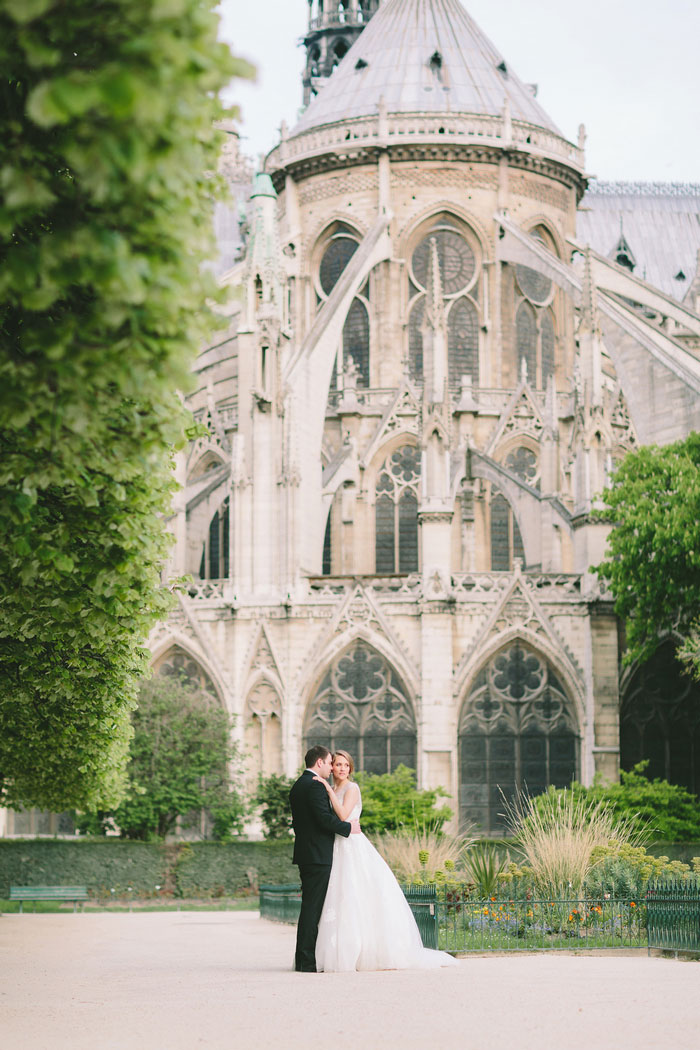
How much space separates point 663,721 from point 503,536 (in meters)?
7.90

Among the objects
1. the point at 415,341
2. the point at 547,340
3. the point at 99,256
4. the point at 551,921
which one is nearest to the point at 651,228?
the point at 547,340

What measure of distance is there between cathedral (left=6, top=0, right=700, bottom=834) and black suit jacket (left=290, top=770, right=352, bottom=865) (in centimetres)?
2091

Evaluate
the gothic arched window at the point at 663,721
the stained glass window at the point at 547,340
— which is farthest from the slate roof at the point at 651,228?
the gothic arched window at the point at 663,721

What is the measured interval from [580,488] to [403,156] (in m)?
13.7

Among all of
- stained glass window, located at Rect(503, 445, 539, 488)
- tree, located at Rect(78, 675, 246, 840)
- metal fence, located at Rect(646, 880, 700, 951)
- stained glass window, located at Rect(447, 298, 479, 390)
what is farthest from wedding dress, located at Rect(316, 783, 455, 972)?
stained glass window, located at Rect(447, 298, 479, 390)

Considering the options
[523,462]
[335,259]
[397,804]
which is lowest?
[397,804]

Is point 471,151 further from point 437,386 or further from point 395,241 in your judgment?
point 437,386

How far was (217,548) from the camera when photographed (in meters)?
39.8

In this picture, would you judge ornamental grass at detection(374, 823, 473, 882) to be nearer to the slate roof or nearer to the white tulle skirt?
the white tulle skirt

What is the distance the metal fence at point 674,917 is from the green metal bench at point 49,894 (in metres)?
15.2

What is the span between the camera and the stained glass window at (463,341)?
1656 inches

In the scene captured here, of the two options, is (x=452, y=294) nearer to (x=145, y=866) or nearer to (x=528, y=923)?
(x=145, y=866)

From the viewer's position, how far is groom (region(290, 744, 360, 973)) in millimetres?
10852

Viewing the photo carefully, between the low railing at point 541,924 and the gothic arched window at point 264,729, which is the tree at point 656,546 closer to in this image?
the gothic arched window at point 264,729
